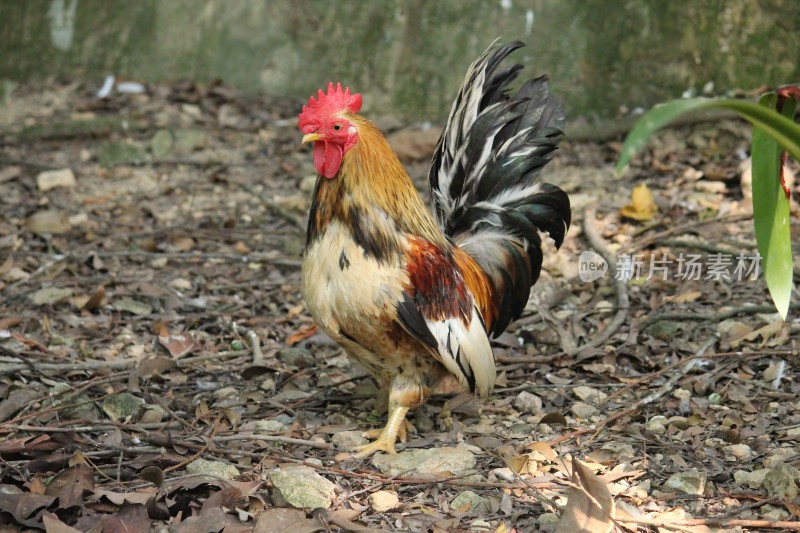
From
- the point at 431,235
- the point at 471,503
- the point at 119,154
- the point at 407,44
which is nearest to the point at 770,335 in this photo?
the point at 431,235

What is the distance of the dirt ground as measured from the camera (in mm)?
3209

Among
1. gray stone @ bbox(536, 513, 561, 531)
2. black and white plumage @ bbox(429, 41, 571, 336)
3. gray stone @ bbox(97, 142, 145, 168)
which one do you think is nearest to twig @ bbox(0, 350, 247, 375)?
black and white plumage @ bbox(429, 41, 571, 336)

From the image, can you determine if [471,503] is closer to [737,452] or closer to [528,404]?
[528,404]

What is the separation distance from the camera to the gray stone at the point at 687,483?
330 centimetres

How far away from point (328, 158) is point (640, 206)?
8.98 feet

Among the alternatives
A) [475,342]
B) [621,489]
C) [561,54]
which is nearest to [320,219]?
[475,342]

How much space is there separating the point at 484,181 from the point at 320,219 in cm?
89

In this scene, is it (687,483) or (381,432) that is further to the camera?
(381,432)

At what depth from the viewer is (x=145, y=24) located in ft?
24.9

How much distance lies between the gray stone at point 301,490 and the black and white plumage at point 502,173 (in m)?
1.31

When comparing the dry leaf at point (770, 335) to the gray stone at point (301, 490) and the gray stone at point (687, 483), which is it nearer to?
the gray stone at point (687, 483)

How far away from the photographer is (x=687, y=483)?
3320 mm

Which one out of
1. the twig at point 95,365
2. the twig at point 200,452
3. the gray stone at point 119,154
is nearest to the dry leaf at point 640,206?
the twig at point 95,365

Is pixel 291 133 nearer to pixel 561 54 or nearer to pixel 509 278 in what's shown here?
pixel 561 54
